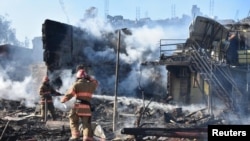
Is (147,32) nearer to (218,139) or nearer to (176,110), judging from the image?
(176,110)

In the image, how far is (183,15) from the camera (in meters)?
62.0

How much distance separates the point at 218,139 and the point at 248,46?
17.1 m

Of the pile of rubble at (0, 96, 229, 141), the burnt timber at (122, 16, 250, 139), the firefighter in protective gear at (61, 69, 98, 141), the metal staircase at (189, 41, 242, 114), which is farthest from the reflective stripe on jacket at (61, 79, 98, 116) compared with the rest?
the metal staircase at (189, 41, 242, 114)

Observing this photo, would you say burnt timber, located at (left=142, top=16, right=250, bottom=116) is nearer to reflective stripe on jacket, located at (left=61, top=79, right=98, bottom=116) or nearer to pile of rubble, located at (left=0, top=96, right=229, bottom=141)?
pile of rubble, located at (left=0, top=96, right=229, bottom=141)

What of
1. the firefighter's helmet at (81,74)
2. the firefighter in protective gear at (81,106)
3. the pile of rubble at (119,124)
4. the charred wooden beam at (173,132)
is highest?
the firefighter's helmet at (81,74)

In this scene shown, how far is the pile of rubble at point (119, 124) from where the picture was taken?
30.5 ft

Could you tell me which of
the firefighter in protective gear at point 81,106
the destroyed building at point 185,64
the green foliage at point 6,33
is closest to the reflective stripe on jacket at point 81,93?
the firefighter in protective gear at point 81,106

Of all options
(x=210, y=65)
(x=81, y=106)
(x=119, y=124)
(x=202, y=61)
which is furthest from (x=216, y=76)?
(x=81, y=106)

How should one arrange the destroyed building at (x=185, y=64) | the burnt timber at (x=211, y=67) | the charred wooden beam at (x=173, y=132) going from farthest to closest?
the burnt timber at (x=211, y=67)
the destroyed building at (x=185, y=64)
the charred wooden beam at (x=173, y=132)

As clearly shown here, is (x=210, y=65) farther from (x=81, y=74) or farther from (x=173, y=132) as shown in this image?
(x=81, y=74)

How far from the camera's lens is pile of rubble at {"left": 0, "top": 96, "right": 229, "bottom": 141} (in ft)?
30.5

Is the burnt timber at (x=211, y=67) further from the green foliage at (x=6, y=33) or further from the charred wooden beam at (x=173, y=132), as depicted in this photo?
the green foliage at (x=6, y=33)

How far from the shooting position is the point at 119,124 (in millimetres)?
12906

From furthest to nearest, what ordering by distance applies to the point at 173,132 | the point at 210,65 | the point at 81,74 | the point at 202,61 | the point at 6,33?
the point at 6,33
the point at 202,61
the point at 210,65
the point at 81,74
the point at 173,132
